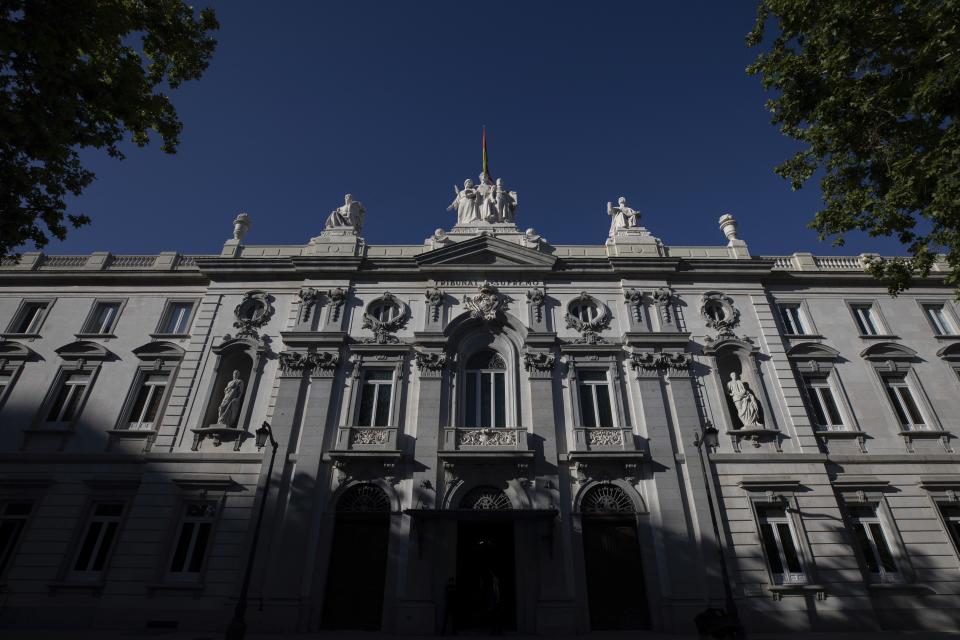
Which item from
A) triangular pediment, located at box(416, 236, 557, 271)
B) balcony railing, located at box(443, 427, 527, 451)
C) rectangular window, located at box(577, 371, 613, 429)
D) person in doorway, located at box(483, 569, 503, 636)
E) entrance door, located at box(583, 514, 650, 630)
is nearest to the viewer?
person in doorway, located at box(483, 569, 503, 636)

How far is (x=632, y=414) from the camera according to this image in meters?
20.7

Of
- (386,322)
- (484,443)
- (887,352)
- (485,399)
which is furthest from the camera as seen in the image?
(386,322)

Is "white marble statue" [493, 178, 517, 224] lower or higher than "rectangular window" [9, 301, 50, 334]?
higher

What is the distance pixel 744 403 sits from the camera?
67.8 feet

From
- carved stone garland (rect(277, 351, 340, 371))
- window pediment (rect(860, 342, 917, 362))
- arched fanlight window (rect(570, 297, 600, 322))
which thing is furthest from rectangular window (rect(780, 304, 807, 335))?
carved stone garland (rect(277, 351, 340, 371))

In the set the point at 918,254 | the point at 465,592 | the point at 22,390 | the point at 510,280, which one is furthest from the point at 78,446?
the point at 918,254

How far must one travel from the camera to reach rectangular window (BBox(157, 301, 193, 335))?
23359 millimetres

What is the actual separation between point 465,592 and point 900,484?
55.7 feet

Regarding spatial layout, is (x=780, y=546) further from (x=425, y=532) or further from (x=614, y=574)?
(x=425, y=532)

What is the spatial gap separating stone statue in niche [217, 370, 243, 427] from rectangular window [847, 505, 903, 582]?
24.2 meters

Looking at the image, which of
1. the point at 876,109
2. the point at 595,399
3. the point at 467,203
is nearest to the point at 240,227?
the point at 467,203

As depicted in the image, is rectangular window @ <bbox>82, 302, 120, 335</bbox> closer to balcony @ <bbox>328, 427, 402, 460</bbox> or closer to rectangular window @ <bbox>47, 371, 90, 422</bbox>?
rectangular window @ <bbox>47, 371, 90, 422</bbox>

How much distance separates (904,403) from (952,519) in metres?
4.59

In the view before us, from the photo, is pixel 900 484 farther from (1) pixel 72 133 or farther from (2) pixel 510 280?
(1) pixel 72 133
